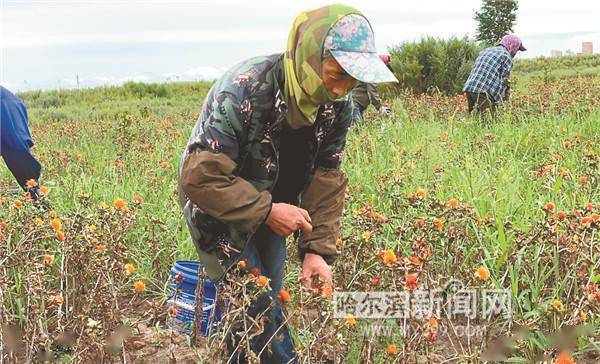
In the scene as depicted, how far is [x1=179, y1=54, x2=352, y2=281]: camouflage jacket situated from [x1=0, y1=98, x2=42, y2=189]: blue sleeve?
2.32 meters

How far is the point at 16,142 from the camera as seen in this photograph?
13.1 ft

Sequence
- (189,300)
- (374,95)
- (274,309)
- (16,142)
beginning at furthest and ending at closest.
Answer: (374,95) < (16,142) < (189,300) < (274,309)

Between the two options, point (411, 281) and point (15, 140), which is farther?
point (15, 140)

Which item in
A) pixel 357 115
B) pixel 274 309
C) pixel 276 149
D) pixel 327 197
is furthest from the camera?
pixel 357 115

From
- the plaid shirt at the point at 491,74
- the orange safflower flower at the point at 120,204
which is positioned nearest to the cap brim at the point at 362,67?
the orange safflower flower at the point at 120,204

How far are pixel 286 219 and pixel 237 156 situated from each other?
0.76 ft

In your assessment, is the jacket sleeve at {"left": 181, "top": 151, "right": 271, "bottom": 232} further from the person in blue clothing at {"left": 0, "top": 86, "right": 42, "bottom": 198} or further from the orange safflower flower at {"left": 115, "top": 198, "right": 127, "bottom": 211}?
the person in blue clothing at {"left": 0, "top": 86, "right": 42, "bottom": 198}

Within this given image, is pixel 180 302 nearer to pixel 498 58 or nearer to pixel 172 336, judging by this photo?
pixel 172 336

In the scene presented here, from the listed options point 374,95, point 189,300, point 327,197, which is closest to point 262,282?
point 327,197

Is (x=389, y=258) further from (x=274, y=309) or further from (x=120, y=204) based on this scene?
(x=120, y=204)

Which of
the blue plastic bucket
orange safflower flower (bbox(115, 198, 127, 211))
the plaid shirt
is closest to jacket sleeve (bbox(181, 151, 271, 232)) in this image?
orange safflower flower (bbox(115, 198, 127, 211))

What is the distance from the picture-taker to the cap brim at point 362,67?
1.68m

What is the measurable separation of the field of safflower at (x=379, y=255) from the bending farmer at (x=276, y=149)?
0.54ft

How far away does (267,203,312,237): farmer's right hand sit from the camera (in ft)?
6.19
